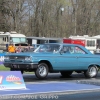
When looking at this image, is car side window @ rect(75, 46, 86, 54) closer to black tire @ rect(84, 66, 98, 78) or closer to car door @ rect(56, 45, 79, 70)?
car door @ rect(56, 45, 79, 70)

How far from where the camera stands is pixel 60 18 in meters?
68.4

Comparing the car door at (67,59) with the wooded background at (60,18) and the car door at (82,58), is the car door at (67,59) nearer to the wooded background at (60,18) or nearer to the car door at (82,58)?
the car door at (82,58)

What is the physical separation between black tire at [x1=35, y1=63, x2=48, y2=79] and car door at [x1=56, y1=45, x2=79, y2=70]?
68 cm

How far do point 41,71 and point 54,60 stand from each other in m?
0.85

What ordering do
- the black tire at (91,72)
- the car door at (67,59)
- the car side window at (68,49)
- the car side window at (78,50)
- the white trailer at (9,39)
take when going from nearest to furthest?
the car door at (67,59) → the car side window at (68,49) → the car side window at (78,50) → the black tire at (91,72) → the white trailer at (9,39)

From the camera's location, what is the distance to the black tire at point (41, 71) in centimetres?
1454

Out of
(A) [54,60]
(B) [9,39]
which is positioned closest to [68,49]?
(A) [54,60]

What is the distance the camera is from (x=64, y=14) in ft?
233

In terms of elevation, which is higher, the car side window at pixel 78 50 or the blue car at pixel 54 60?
the car side window at pixel 78 50

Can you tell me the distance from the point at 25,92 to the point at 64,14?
202 ft

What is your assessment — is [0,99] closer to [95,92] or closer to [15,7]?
[95,92]

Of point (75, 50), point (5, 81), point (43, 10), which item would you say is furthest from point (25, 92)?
point (43, 10)

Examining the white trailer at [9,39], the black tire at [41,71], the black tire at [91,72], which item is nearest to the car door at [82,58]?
the black tire at [91,72]

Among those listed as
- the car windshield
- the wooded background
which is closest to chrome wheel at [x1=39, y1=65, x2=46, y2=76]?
the car windshield
